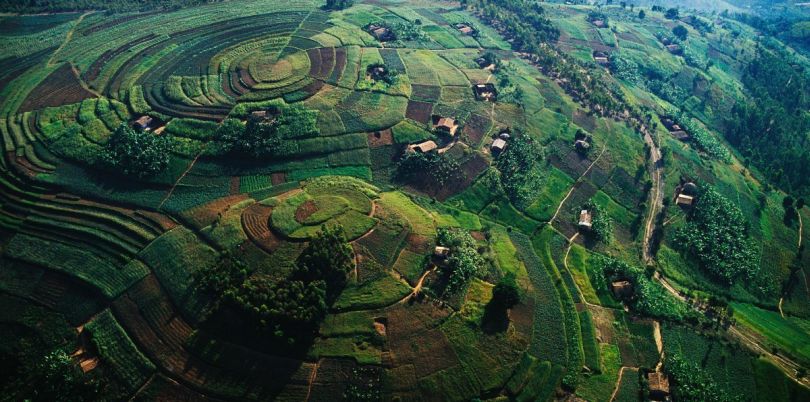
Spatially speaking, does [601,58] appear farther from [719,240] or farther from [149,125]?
[149,125]

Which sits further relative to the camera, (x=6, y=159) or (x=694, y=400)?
(x=6, y=159)

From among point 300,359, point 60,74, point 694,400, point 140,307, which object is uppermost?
point 60,74

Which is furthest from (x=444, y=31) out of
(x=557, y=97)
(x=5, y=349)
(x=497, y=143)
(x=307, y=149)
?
(x=5, y=349)

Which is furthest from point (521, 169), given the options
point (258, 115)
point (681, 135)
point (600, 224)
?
point (681, 135)

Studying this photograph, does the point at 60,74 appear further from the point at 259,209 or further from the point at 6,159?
the point at 259,209

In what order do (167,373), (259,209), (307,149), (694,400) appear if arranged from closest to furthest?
(167,373) → (694,400) → (259,209) → (307,149)

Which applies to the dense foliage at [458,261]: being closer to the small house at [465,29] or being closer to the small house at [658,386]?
the small house at [658,386]

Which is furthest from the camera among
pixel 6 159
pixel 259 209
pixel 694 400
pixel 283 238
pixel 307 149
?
pixel 307 149
